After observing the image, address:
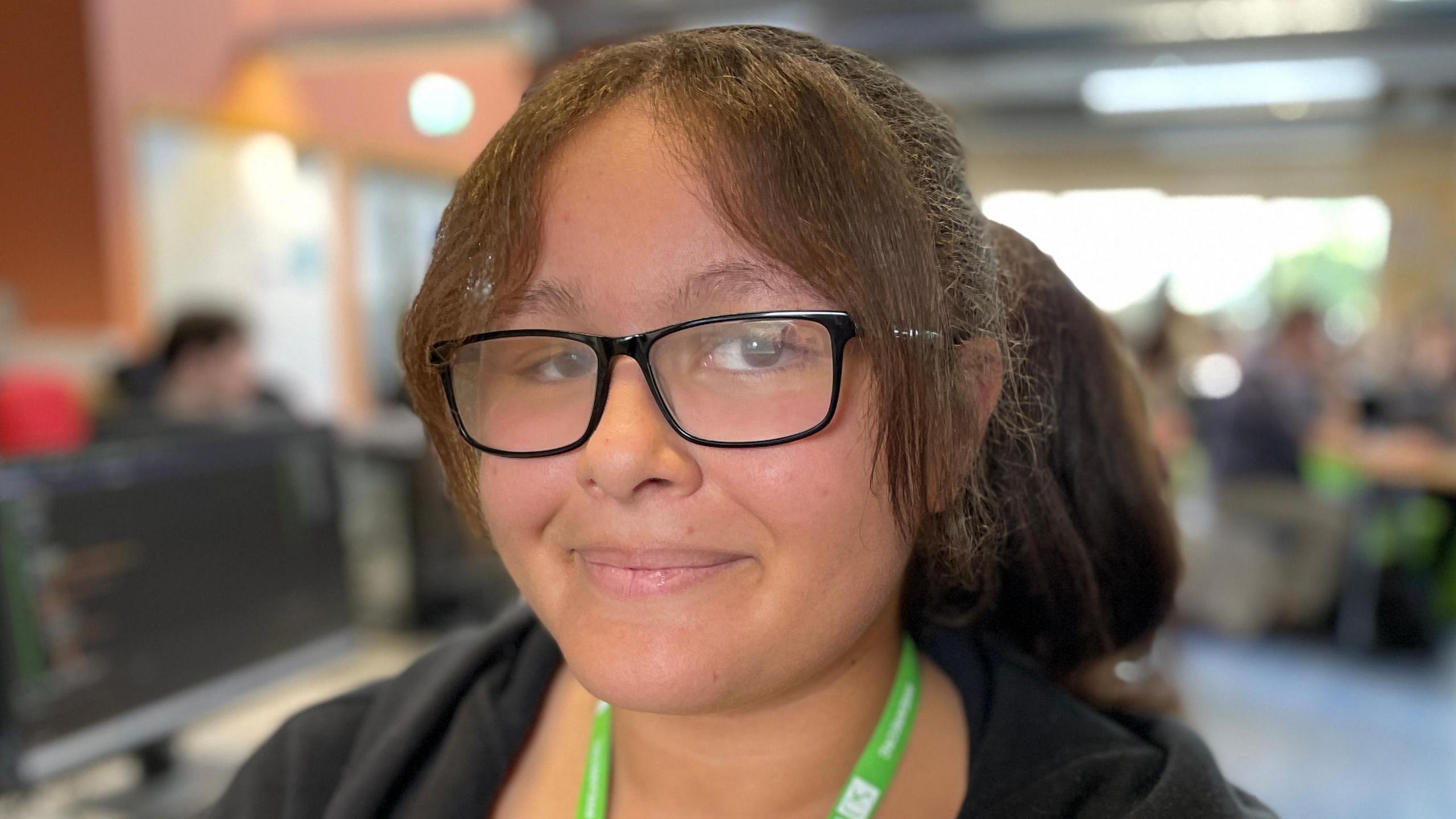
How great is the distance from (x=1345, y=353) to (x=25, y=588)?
292 inches

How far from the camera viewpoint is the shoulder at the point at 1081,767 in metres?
0.71

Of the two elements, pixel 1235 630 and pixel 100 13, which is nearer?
pixel 100 13

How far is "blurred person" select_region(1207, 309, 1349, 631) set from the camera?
4504mm

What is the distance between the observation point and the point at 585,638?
696mm

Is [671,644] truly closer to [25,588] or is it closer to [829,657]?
[829,657]

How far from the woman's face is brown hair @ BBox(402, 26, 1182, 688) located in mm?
18

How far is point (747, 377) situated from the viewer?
66 cm

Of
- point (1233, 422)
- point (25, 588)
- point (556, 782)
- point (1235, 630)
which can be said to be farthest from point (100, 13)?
point (1235, 630)

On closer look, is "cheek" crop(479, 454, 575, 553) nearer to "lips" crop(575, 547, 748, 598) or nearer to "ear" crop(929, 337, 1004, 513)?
"lips" crop(575, 547, 748, 598)

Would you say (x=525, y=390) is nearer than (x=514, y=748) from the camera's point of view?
Yes

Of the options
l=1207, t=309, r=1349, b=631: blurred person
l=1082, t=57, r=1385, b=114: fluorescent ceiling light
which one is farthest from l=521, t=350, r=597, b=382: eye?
l=1082, t=57, r=1385, b=114: fluorescent ceiling light

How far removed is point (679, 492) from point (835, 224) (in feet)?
0.65

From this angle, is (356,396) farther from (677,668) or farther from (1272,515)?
(677,668)

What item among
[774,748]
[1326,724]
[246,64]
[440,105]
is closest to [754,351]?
[774,748]
